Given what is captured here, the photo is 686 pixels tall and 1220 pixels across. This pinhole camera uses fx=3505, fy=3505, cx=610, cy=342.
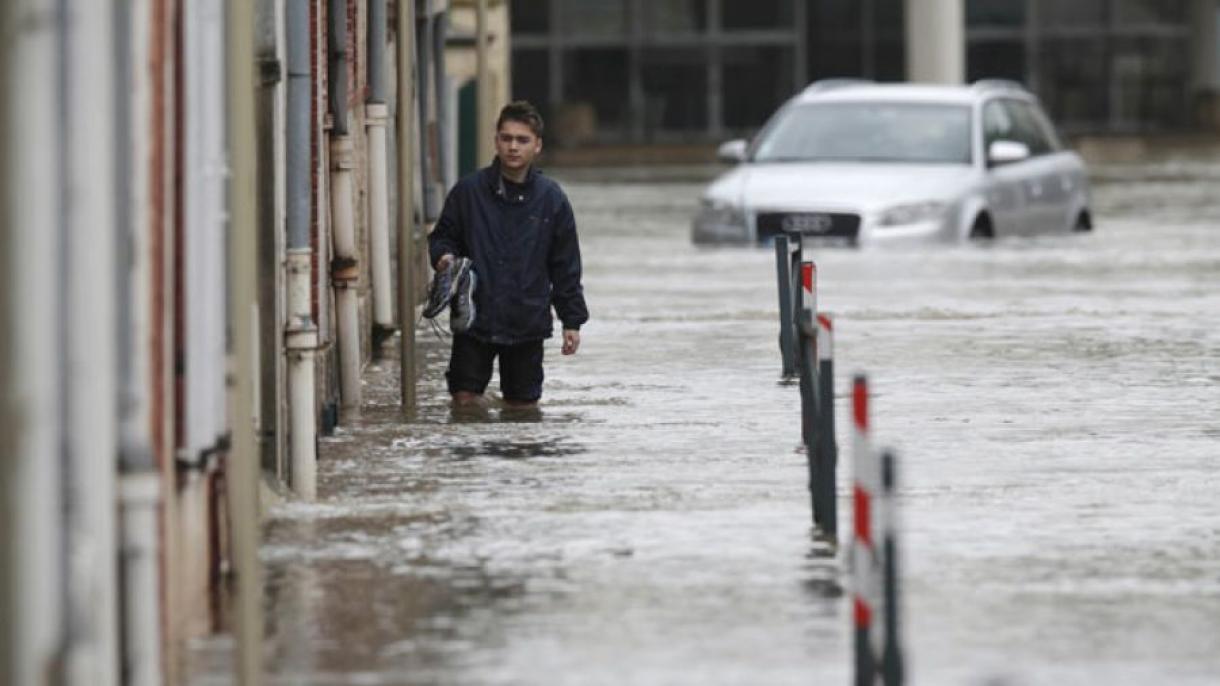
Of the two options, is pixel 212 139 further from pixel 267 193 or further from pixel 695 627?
pixel 267 193

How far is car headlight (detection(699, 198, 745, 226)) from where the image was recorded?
26.0 m

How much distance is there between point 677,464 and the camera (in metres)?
12.8

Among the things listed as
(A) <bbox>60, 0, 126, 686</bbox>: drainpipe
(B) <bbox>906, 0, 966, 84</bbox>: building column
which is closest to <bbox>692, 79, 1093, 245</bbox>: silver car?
(A) <bbox>60, 0, 126, 686</bbox>: drainpipe

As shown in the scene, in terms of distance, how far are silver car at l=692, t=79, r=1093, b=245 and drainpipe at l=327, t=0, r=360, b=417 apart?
10.2m

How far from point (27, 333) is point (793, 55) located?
53122 millimetres

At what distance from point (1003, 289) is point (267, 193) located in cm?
1150

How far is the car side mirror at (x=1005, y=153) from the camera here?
26.1m

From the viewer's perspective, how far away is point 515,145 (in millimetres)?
14281

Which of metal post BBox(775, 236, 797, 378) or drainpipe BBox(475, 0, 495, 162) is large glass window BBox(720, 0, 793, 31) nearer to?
drainpipe BBox(475, 0, 495, 162)

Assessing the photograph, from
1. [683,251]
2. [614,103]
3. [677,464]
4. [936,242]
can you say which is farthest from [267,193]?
[614,103]

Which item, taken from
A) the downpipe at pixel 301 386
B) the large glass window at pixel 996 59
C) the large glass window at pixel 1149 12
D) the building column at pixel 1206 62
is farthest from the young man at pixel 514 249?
the large glass window at pixel 1149 12

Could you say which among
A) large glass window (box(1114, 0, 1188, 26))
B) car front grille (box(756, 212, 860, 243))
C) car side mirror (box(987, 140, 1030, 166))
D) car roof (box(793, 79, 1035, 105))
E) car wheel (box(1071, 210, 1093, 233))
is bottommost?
car wheel (box(1071, 210, 1093, 233))

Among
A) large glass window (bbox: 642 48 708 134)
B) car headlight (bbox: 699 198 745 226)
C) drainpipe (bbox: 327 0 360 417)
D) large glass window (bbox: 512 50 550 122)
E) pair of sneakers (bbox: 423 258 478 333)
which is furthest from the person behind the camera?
large glass window (bbox: 512 50 550 122)

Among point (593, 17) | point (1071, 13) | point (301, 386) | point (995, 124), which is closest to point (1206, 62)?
point (1071, 13)
